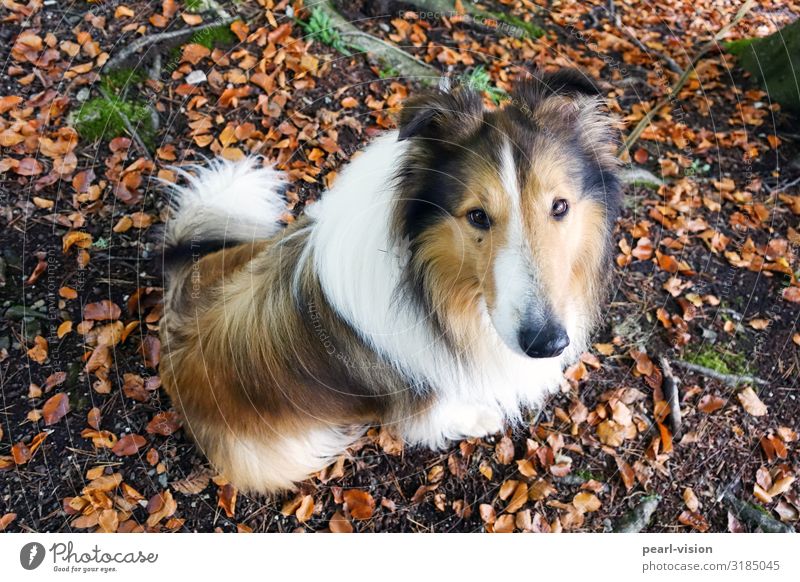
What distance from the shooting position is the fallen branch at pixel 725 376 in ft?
11.5

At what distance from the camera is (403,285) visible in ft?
7.93

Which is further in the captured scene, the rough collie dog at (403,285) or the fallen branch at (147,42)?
the fallen branch at (147,42)

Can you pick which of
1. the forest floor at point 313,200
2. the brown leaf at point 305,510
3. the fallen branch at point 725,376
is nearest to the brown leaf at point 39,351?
the forest floor at point 313,200

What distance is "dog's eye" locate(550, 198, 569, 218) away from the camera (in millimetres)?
2152

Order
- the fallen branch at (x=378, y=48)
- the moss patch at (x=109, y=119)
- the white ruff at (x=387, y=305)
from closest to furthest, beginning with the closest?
the white ruff at (x=387, y=305), the moss patch at (x=109, y=119), the fallen branch at (x=378, y=48)

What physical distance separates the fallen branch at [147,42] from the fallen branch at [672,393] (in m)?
4.21

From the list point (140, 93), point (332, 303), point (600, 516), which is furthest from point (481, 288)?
point (140, 93)

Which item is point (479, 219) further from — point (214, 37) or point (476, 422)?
point (214, 37)

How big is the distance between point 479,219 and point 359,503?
1944mm

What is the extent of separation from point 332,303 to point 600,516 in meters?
2.03

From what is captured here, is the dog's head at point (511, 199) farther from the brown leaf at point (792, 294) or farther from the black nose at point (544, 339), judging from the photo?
the brown leaf at point (792, 294)
